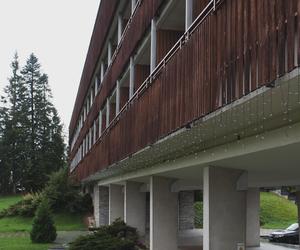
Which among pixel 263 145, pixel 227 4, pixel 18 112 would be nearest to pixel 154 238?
pixel 263 145

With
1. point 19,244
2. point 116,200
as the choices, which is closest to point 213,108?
point 116,200

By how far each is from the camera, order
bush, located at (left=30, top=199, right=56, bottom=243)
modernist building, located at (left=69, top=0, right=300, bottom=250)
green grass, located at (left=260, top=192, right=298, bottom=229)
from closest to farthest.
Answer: modernist building, located at (left=69, top=0, right=300, bottom=250), bush, located at (left=30, top=199, right=56, bottom=243), green grass, located at (left=260, top=192, right=298, bottom=229)

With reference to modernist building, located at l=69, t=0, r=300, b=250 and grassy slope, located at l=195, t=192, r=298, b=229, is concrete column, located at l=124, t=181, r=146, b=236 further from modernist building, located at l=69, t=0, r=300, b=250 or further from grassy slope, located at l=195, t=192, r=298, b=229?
grassy slope, located at l=195, t=192, r=298, b=229

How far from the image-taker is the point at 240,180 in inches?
443

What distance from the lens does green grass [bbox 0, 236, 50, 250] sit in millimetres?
25250

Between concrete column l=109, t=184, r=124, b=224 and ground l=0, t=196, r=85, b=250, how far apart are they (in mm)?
3039

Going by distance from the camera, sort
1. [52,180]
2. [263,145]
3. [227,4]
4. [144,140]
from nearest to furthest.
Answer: [227,4], [263,145], [144,140], [52,180]

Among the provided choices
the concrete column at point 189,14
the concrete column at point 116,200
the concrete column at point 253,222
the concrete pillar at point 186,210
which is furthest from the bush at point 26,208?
the concrete column at point 189,14

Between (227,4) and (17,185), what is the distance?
74.6 m

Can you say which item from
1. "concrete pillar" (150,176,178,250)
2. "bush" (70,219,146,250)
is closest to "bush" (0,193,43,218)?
"bush" (70,219,146,250)

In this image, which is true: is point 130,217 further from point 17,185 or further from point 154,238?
point 17,185

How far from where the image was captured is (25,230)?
35344mm

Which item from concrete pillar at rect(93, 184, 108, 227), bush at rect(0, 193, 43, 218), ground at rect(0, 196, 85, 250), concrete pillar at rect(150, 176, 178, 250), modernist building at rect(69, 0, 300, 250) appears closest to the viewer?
modernist building at rect(69, 0, 300, 250)

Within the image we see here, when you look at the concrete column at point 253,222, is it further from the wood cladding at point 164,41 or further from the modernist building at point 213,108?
the wood cladding at point 164,41
